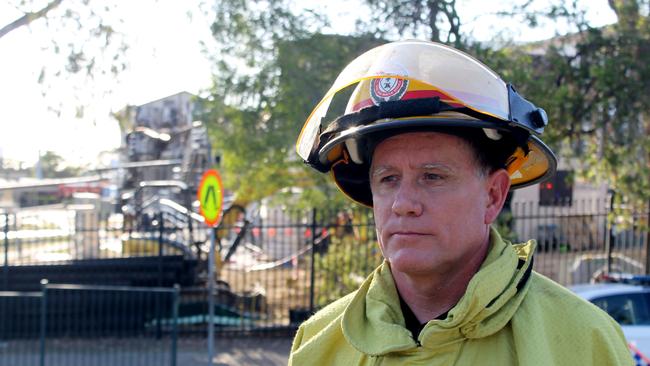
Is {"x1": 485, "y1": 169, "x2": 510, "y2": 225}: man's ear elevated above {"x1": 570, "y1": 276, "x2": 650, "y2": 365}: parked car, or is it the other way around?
{"x1": 485, "y1": 169, "x2": 510, "y2": 225}: man's ear

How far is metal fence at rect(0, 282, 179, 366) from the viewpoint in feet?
32.2

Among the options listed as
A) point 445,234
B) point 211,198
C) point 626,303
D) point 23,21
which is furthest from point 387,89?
point 23,21

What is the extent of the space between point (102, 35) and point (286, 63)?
9.34ft

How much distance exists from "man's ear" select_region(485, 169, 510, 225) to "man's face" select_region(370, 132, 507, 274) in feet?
0.14

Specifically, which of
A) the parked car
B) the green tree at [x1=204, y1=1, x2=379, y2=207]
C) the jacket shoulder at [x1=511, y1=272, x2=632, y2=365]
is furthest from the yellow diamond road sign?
the jacket shoulder at [x1=511, y1=272, x2=632, y2=365]

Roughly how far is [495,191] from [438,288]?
30 cm

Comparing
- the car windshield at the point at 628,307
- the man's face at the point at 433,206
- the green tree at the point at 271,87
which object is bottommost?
the car windshield at the point at 628,307

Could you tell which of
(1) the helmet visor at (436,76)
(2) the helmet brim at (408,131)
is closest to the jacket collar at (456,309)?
(2) the helmet brim at (408,131)

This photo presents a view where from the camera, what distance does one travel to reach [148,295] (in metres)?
9.41

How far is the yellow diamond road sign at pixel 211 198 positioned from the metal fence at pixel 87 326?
2144 millimetres

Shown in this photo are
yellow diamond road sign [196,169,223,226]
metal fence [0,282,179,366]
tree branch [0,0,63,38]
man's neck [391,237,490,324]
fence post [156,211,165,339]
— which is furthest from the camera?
tree branch [0,0,63,38]

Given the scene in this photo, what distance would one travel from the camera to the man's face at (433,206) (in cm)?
179

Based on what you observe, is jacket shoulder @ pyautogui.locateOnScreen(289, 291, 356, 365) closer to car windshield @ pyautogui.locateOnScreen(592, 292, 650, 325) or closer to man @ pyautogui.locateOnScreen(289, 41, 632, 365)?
man @ pyautogui.locateOnScreen(289, 41, 632, 365)

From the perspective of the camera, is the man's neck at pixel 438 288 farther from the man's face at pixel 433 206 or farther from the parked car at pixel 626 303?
the parked car at pixel 626 303
